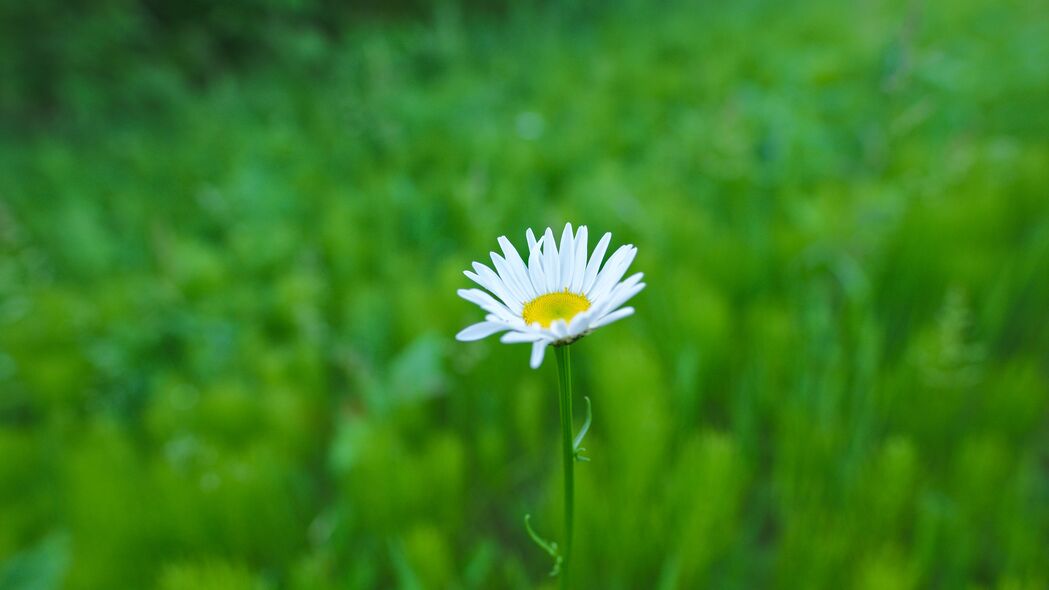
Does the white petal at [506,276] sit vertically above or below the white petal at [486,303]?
above

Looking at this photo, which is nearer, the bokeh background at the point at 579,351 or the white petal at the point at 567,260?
the white petal at the point at 567,260

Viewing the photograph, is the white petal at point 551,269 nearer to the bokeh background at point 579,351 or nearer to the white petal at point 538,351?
the white petal at point 538,351

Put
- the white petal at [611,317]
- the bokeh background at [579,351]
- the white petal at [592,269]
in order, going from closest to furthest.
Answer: the white petal at [611,317], the white petal at [592,269], the bokeh background at [579,351]

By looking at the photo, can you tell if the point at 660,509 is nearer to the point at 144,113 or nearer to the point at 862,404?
the point at 862,404

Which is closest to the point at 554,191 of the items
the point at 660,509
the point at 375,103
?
the point at 375,103

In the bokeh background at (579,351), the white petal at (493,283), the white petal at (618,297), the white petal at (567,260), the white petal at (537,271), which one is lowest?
the white petal at (618,297)

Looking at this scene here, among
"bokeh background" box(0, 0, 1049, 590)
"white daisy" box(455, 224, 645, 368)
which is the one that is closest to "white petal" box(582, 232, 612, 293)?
"white daisy" box(455, 224, 645, 368)

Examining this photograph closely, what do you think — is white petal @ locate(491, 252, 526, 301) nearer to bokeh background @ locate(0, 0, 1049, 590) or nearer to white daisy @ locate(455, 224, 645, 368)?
white daisy @ locate(455, 224, 645, 368)

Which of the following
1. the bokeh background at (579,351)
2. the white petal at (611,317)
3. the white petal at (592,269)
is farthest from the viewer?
the bokeh background at (579,351)

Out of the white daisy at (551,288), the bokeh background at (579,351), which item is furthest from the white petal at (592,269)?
the bokeh background at (579,351)
